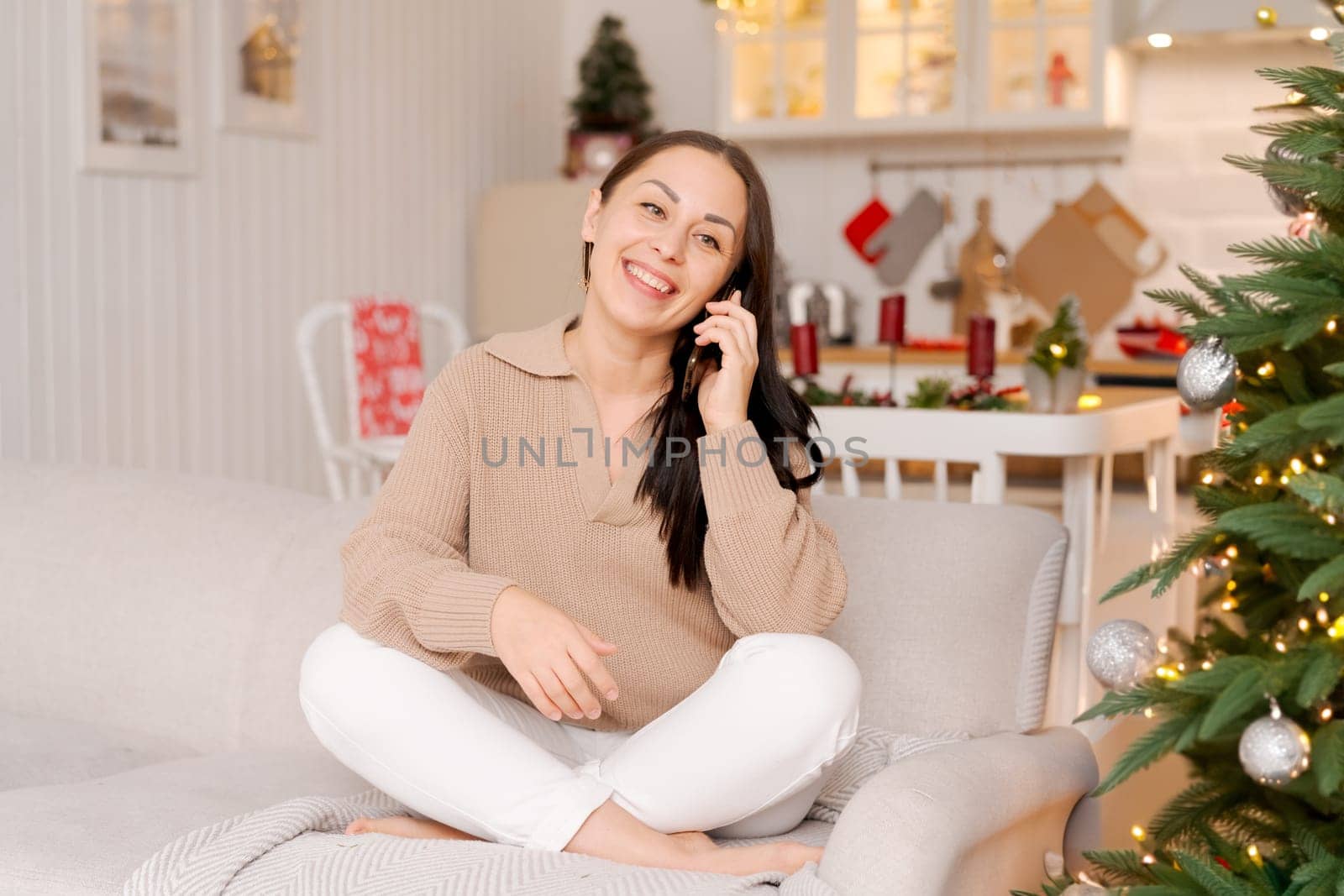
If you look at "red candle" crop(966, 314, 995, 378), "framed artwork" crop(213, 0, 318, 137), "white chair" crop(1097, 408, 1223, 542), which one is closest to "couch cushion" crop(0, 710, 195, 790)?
"red candle" crop(966, 314, 995, 378)

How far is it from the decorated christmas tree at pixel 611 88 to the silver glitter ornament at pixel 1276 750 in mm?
4056

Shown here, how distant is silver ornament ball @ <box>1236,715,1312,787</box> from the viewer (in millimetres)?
1063

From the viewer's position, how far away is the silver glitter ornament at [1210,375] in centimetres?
119

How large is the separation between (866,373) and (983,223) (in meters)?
1.10

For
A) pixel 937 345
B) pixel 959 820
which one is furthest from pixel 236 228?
pixel 959 820

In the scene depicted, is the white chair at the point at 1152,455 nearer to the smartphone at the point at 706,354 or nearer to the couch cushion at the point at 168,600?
the smartphone at the point at 706,354

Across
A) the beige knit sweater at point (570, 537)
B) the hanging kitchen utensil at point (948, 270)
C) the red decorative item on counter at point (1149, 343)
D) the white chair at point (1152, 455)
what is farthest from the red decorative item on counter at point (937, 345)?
the beige knit sweater at point (570, 537)

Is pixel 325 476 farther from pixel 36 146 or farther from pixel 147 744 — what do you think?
pixel 147 744

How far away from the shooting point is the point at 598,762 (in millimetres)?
1479

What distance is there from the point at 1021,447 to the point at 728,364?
50.6 inches

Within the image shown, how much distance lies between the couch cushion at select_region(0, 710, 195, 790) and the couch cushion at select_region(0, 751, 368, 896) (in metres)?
0.19

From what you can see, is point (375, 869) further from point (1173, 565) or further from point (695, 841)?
point (1173, 565)

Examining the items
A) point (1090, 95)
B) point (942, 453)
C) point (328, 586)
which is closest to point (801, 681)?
point (328, 586)

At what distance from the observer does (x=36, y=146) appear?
3.13 m
